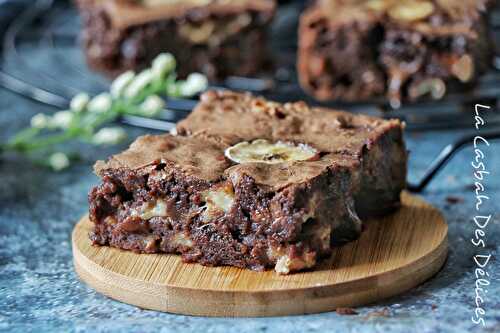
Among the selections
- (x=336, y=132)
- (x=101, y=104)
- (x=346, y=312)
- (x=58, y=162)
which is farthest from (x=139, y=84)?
(x=346, y=312)

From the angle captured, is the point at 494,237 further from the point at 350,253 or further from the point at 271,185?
the point at 271,185

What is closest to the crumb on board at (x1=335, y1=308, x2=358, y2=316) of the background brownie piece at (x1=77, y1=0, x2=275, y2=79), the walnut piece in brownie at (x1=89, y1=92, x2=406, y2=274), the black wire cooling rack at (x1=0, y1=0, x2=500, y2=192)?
the walnut piece in brownie at (x1=89, y1=92, x2=406, y2=274)

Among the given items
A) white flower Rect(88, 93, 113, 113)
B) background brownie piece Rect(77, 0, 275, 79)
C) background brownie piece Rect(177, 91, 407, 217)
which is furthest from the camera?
background brownie piece Rect(77, 0, 275, 79)

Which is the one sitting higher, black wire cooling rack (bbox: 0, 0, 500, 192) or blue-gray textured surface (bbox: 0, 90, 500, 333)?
blue-gray textured surface (bbox: 0, 90, 500, 333)

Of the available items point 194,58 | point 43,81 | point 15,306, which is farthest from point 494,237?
point 43,81

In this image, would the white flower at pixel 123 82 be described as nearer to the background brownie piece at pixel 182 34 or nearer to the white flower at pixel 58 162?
the white flower at pixel 58 162

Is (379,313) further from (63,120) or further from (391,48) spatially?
(391,48)

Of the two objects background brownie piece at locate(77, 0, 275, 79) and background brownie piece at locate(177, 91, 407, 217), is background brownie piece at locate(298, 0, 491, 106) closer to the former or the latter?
background brownie piece at locate(77, 0, 275, 79)
